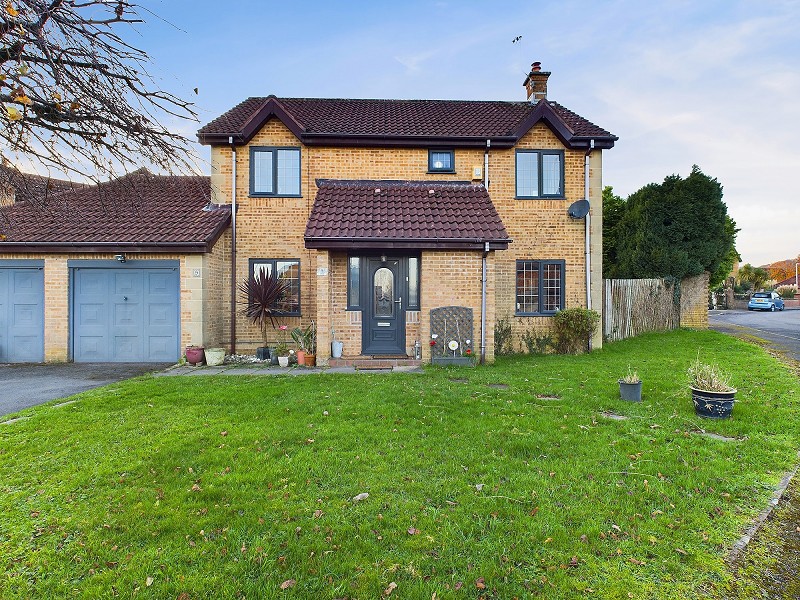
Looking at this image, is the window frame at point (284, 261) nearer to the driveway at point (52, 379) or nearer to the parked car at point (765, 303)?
the driveway at point (52, 379)

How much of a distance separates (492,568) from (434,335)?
8.02 metres

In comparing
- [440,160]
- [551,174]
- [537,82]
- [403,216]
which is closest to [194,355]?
[403,216]

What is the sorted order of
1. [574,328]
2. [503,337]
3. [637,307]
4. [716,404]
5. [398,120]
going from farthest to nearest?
[637,307] < [398,120] < [503,337] < [574,328] < [716,404]

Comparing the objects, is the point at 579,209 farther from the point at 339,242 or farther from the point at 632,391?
the point at 339,242

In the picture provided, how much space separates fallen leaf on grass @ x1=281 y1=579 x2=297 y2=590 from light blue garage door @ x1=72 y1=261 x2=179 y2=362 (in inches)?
422

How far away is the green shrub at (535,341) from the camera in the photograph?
42.6ft

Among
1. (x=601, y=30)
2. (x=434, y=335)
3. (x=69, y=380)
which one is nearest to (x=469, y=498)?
(x=434, y=335)

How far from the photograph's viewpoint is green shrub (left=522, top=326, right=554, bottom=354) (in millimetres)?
12984

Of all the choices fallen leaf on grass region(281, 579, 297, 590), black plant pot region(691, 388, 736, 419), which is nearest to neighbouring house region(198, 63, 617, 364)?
black plant pot region(691, 388, 736, 419)

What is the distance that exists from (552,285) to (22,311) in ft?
53.2

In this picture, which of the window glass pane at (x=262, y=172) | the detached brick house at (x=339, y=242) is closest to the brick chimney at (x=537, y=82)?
the detached brick house at (x=339, y=242)

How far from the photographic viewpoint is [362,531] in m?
3.30

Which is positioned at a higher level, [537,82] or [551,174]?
[537,82]

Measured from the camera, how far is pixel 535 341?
13000 mm
